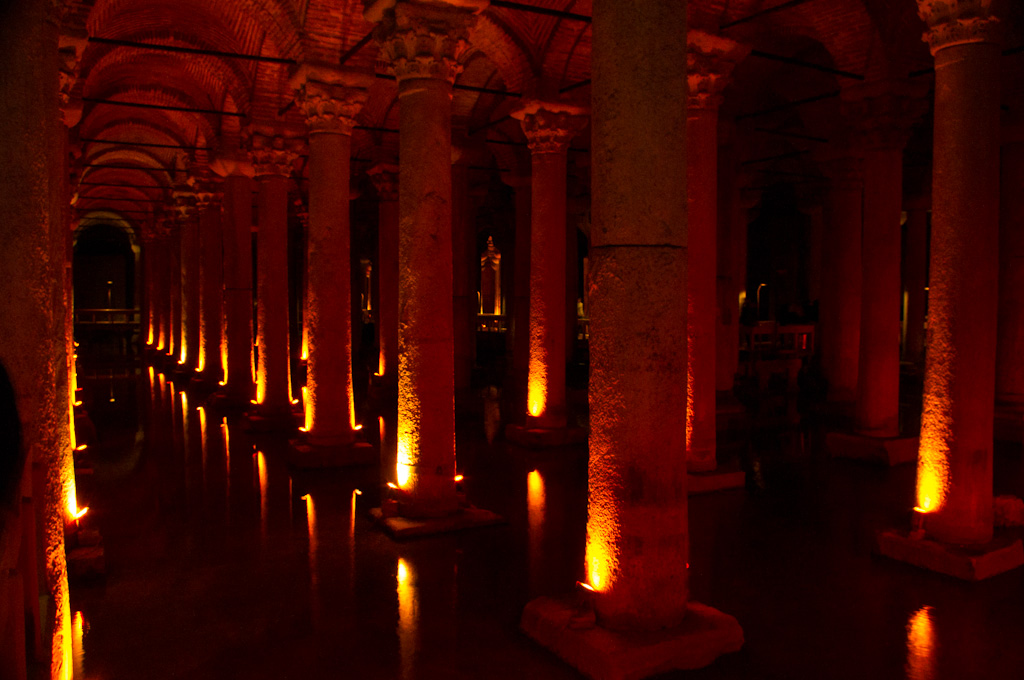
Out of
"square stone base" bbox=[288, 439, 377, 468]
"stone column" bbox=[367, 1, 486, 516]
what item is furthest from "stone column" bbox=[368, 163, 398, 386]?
"stone column" bbox=[367, 1, 486, 516]

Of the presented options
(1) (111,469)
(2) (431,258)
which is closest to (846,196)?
(2) (431,258)

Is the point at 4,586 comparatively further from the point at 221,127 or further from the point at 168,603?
the point at 221,127

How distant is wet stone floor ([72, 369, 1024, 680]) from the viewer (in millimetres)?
4348

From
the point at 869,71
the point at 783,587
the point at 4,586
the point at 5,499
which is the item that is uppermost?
the point at 869,71

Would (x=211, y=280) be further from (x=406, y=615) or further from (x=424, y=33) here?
(x=406, y=615)

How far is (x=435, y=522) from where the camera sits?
22.3ft

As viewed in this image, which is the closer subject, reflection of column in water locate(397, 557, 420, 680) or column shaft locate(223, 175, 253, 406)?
reflection of column in water locate(397, 557, 420, 680)

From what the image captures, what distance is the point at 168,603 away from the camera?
519 cm

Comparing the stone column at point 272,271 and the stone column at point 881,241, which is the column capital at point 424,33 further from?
the stone column at point 881,241

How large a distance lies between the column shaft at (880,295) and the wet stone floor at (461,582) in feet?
2.72

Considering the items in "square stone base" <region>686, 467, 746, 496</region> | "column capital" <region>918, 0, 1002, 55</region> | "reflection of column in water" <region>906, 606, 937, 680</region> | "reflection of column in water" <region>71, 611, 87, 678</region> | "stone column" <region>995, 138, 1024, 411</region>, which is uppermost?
"column capital" <region>918, 0, 1002, 55</region>

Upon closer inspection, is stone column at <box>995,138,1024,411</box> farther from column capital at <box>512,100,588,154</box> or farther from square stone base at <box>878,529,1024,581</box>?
column capital at <box>512,100,588,154</box>

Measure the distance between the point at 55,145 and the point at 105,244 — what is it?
126 ft

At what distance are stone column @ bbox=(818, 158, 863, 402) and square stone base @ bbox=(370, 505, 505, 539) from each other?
832cm
